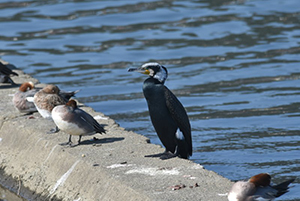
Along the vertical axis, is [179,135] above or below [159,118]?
below

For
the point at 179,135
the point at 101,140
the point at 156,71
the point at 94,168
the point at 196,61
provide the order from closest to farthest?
the point at 94,168, the point at 156,71, the point at 179,135, the point at 101,140, the point at 196,61

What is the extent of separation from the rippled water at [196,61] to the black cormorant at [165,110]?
111 centimetres

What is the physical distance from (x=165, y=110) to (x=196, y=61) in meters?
6.93

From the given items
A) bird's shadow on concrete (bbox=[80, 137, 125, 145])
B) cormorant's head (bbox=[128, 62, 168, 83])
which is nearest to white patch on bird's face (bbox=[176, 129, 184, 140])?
cormorant's head (bbox=[128, 62, 168, 83])

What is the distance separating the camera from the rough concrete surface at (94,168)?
572cm

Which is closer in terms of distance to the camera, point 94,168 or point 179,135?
point 94,168

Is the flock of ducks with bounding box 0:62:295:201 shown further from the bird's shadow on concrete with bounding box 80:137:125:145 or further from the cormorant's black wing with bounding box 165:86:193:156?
the bird's shadow on concrete with bounding box 80:137:125:145

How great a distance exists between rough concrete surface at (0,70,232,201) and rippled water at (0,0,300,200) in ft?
4.25

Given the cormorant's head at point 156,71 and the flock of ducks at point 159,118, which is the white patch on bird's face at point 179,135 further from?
the cormorant's head at point 156,71

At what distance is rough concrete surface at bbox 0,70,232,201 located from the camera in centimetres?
572

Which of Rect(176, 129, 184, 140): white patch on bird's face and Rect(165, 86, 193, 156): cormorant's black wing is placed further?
Rect(176, 129, 184, 140): white patch on bird's face

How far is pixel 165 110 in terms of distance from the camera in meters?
6.69

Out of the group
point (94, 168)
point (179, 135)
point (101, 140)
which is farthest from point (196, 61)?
point (94, 168)

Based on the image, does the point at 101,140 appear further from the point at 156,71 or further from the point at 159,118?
the point at 156,71
